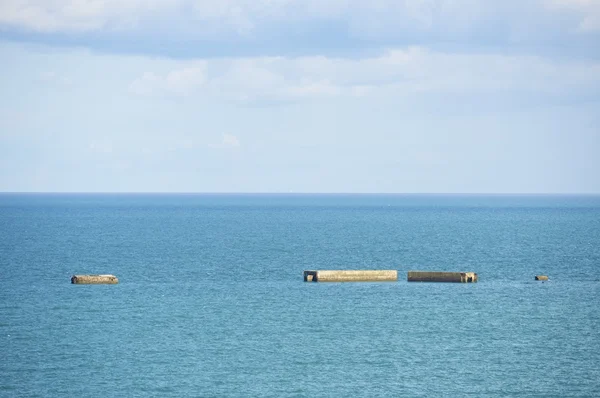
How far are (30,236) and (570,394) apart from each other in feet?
495

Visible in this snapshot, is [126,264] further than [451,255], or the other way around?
[451,255]

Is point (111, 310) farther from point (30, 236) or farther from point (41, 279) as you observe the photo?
point (30, 236)

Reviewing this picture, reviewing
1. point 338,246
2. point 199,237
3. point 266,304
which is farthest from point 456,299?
point 199,237

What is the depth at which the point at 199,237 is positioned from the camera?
200 m

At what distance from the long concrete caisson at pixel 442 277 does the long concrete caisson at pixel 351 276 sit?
7.84ft

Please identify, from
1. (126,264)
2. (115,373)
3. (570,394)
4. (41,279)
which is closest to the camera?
(570,394)

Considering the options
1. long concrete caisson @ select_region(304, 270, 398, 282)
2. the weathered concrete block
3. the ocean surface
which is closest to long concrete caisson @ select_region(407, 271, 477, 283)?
the ocean surface

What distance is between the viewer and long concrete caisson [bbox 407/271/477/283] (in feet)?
357

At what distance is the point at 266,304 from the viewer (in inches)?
3654

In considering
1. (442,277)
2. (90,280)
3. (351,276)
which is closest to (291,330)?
(351,276)

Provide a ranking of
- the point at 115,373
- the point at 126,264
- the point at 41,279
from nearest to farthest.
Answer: the point at 115,373 < the point at 41,279 < the point at 126,264

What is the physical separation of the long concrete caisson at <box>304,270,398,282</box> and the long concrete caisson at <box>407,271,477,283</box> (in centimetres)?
239

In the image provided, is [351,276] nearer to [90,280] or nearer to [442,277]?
[442,277]

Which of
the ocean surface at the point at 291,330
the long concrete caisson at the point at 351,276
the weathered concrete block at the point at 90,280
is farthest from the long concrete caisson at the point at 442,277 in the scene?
the weathered concrete block at the point at 90,280
